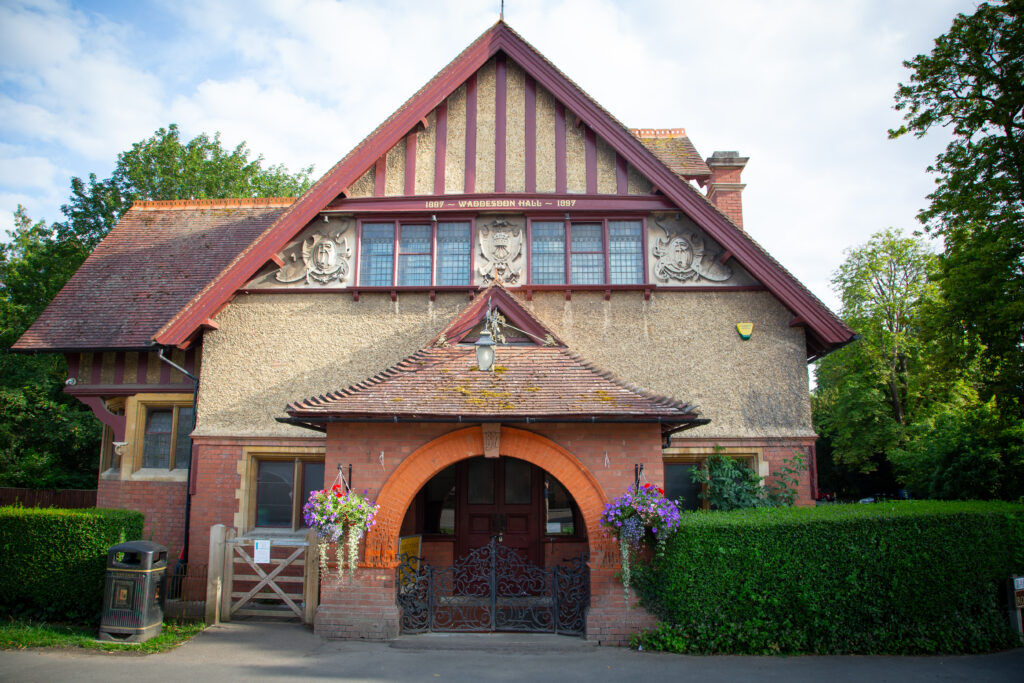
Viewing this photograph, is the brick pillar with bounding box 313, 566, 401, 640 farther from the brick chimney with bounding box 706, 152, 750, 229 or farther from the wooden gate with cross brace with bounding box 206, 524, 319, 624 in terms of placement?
the brick chimney with bounding box 706, 152, 750, 229

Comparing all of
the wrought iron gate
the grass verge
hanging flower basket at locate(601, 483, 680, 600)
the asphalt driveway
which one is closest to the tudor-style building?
the wrought iron gate

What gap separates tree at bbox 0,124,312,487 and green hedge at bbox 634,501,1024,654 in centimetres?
2269

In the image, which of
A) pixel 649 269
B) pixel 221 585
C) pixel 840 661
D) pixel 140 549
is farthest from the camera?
pixel 649 269

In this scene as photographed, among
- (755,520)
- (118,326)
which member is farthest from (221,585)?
(755,520)

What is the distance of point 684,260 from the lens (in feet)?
38.6

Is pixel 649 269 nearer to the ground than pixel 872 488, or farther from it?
farther from it

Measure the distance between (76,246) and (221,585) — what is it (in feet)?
64.6

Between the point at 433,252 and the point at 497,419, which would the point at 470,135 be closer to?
the point at 433,252

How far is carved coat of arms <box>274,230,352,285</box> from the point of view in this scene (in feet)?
39.4

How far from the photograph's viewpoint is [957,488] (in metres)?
12.8

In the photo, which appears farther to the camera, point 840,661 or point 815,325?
point 815,325

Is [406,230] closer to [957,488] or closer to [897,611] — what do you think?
[897,611]

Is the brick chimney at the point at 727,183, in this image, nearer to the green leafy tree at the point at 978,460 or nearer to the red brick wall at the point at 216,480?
the green leafy tree at the point at 978,460

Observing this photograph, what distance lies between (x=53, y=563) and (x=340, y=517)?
488 cm
